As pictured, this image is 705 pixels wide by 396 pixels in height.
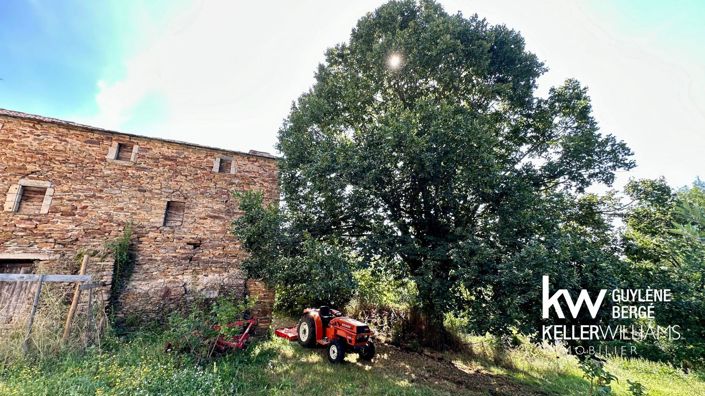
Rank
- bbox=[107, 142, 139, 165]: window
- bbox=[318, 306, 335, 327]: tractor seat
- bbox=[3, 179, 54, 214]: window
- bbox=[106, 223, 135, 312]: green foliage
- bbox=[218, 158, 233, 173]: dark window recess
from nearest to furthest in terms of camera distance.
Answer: bbox=[3, 179, 54, 214]: window < bbox=[106, 223, 135, 312]: green foliage < bbox=[318, 306, 335, 327]: tractor seat < bbox=[107, 142, 139, 165]: window < bbox=[218, 158, 233, 173]: dark window recess

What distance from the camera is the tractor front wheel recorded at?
6.80 meters

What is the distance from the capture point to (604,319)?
565 centimetres

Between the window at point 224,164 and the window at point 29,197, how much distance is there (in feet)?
14.2

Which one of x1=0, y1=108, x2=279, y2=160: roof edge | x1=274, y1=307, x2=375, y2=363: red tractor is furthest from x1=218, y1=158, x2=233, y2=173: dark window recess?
x1=274, y1=307, x2=375, y2=363: red tractor

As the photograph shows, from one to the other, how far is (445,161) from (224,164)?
750cm

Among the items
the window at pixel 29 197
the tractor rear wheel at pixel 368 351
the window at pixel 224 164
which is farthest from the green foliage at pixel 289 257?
the window at pixel 29 197

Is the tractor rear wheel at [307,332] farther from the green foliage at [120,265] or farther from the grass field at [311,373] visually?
the green foliage at [120,265]

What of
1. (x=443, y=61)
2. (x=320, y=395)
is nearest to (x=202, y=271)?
(x=320, y=395)

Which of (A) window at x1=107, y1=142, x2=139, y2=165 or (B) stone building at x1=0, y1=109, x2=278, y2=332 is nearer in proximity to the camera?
(B) stone building at x1=0, y1=109, x2=278, y2=332

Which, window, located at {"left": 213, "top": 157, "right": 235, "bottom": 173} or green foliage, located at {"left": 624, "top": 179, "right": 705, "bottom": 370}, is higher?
window, located at {"left": 213, "top": 157, "right": 235, "bottom": 173}

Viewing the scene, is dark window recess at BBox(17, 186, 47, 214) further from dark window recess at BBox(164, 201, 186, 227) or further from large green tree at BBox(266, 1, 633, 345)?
large green tree at BBox(266, 1, 633, 345)

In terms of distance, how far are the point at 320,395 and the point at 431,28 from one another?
9816 mm

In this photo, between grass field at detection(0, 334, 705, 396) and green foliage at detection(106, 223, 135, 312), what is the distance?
1.44 meters
